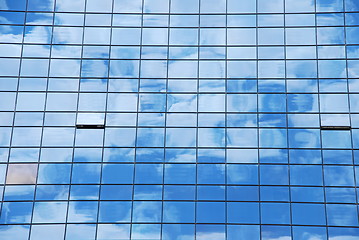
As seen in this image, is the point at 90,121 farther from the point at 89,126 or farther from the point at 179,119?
the point at 179,119

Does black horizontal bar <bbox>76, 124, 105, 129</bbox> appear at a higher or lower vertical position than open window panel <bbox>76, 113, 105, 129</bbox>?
lower

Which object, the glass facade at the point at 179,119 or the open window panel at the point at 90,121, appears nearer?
the glass facade at the point at 179,119

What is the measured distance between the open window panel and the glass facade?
2.9 inches

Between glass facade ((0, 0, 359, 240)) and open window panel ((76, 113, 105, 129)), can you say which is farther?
Result: open window panel ((76, 113, 105, 129))

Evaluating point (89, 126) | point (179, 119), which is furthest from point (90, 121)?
point (179, 119)

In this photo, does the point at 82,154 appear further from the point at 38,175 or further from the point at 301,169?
the point at 301,169

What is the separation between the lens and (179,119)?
38625mm

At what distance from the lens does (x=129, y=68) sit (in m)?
39.9

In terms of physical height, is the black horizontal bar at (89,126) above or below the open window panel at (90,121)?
below

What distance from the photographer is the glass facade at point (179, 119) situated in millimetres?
36375

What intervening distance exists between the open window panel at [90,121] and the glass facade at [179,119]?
74 millimetres

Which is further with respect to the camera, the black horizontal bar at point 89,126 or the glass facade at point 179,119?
the black horizontal bar at point 89,126

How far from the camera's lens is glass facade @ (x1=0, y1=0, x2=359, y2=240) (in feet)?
119

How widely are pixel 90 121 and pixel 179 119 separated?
5.93 m
